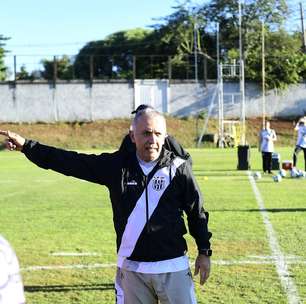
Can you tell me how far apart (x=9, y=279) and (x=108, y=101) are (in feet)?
165

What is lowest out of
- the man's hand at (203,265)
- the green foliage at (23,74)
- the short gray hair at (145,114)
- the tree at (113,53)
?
the man's hand at (203,265)

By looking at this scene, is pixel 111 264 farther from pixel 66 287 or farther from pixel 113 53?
pixel 113 53

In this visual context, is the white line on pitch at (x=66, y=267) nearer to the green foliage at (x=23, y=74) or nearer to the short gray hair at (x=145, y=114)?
the short gray hair at (x=145, y=114)

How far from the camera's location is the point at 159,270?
12.8ft

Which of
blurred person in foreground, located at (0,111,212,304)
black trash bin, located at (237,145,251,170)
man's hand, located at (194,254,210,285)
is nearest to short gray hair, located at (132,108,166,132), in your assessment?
blurred person in foreground, located at (0,111,212,304)

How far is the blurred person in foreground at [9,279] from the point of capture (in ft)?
6.91

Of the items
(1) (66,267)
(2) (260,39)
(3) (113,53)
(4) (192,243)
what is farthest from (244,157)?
(3) (113,53)

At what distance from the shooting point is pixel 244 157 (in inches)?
875

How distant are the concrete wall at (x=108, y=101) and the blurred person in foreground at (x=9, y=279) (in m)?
49.1

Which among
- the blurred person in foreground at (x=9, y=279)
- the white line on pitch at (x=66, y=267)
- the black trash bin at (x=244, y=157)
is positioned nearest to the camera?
the blurred person in foreground at (x=9, y=279)

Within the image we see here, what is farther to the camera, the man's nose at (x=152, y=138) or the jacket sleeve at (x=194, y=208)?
the jacket sleeve at (x=194, y=208)

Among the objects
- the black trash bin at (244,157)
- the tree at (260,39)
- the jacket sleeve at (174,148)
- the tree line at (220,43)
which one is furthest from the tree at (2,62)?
the jacket sleeve at (174,148)

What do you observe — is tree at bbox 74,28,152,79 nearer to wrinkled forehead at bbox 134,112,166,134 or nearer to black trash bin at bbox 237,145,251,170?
black trash bin at bbox 237,145,251,170

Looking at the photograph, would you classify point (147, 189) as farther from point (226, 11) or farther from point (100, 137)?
point (226, 11)
